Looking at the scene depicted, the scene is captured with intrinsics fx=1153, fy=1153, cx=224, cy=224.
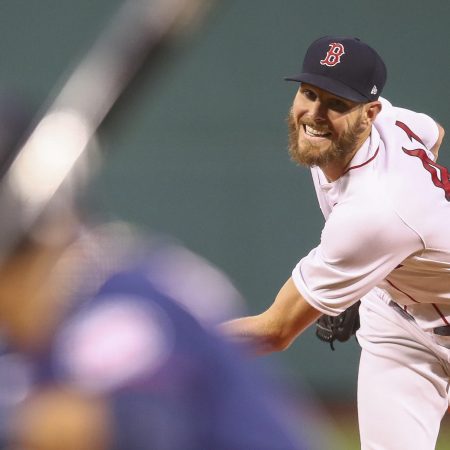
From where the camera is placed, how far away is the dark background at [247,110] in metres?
6.71

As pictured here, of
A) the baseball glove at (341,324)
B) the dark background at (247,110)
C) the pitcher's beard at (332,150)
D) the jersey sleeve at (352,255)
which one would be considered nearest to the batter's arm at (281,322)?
the jersey sleeve at (352,255)

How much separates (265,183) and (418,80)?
1100mm

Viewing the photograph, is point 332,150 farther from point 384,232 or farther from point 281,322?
point 281,322

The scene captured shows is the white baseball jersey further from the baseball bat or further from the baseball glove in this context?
the baseball bat

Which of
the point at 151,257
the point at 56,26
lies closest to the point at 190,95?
the point at 56,26

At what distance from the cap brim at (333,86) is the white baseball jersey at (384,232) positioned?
→ 15 cm

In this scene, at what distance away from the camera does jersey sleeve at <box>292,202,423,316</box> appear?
3.35 meters

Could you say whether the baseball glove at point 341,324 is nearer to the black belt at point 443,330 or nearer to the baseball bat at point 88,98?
the black belt at point 443,330

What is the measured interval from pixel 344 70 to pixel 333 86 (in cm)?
7

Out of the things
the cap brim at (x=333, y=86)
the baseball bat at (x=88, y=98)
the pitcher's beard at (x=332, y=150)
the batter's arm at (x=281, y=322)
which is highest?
the cap brim at (x=333, y=86)

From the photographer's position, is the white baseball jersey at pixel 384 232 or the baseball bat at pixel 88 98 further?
the white baseball jersey at pixel 384 232

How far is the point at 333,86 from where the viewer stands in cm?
345

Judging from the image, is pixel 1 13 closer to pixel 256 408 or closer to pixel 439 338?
pixel 439 338

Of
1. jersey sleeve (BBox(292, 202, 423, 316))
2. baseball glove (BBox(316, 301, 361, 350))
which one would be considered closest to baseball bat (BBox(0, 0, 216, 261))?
jersey sleeve (BBox(292, 202, 423, 316))
